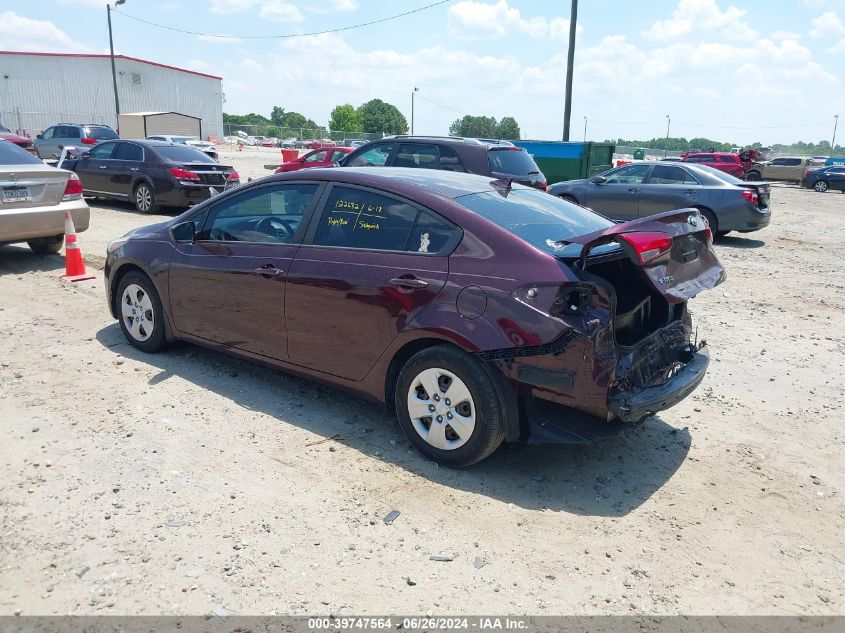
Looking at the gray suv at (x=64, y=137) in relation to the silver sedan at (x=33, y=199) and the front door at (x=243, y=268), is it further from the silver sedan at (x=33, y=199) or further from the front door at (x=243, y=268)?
the front door at (x=243, y=268)

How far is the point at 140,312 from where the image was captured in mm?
5672

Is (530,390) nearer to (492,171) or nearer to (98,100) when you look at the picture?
(492,171)

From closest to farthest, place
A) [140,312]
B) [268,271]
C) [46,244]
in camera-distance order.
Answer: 1. [268,271]
2. [140,312]
3. [46,244]

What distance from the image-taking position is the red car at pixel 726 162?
105 ft

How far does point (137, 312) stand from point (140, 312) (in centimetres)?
4

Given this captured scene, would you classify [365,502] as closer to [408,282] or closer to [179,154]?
[408,282]

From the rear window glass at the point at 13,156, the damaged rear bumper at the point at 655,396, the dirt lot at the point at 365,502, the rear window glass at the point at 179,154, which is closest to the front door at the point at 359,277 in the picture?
the dirt lot at the point at 365,502

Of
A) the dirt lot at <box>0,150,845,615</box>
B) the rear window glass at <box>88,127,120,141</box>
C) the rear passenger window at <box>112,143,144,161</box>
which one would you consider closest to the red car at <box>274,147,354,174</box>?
the rear passenger window at <box>112,143,144,161</box>

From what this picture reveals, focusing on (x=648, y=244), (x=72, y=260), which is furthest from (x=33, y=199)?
(x=648, y=244)

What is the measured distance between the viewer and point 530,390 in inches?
145

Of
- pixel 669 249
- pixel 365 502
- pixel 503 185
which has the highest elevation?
pixel 503 185

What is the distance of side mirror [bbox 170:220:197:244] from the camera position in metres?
5.28

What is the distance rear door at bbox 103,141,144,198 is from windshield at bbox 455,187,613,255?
38.1 ft

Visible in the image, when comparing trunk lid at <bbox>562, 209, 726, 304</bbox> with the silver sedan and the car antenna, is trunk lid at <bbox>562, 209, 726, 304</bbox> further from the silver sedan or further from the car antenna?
the silver sedan
